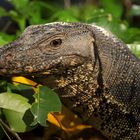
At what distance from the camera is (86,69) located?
351cm

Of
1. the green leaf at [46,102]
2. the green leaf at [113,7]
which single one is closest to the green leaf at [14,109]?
the green leaf at [46,102]

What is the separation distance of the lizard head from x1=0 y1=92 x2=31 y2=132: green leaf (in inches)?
9.2

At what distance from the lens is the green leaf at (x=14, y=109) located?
3.48 metres

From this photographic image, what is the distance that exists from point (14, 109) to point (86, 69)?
49 centimetres

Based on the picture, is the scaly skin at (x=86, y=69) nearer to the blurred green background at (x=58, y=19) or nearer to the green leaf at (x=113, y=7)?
the blurred green background at (x=58, y=19)

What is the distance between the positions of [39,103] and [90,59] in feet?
1.41

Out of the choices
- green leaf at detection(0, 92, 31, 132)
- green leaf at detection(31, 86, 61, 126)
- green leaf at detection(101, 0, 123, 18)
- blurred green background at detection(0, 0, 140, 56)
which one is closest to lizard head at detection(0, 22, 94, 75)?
green leaf at detection(31, 86, 61, 126)

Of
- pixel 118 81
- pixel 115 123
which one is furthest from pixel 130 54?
pixel 115 123

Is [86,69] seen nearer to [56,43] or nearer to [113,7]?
[56,43]

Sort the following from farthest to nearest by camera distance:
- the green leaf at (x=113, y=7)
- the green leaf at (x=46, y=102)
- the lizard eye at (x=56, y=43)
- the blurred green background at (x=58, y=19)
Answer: the green leaf at (x=113, y=7)
the blurred green background at (x=58, y=19)
the lizard eye at (x=56, y=43)
the green leaf at (x=46, y=102)

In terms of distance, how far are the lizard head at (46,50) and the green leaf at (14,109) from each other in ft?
0.76

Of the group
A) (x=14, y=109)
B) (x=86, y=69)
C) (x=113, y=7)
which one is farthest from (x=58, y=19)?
(x=113, y=7)

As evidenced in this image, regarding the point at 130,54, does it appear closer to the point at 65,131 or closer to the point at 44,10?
the point at 65,131

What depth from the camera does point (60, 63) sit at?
340cm
